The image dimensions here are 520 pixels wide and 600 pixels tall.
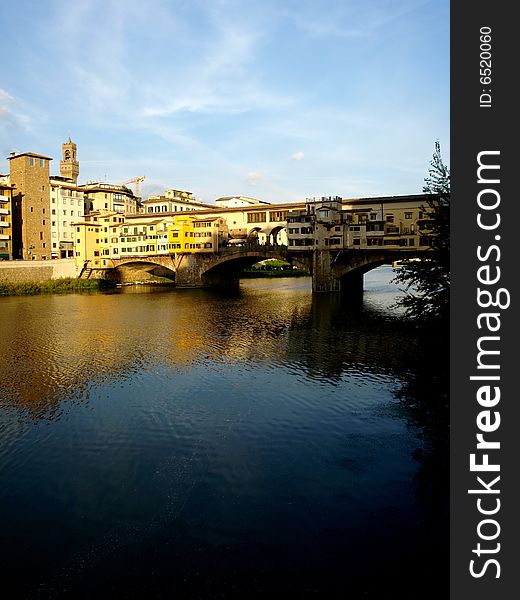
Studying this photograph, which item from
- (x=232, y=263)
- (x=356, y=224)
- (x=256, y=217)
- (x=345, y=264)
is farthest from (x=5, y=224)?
(x=356, y=224)

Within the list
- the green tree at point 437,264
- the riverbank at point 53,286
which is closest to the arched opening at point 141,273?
the riverbank at point 53,286

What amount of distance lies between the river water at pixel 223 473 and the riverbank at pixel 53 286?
3834 cm

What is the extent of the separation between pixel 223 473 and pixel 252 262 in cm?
6011

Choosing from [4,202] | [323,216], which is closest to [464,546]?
[323,216]

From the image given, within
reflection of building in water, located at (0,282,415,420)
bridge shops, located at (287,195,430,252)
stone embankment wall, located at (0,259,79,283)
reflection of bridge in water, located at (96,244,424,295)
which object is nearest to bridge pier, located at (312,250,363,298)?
reflection of bridge in water, located at (96,244,424,295)

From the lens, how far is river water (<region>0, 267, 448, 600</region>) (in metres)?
9.73

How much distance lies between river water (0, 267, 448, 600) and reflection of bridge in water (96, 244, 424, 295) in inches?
1224

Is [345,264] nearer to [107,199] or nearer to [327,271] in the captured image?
[327,271]

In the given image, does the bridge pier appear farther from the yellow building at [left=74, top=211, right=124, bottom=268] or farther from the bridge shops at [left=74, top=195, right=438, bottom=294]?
the yellow building at [left=74, top=211, right=124, bottom=268]

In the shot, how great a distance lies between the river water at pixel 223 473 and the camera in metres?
9.73

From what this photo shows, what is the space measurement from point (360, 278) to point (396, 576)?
6350cm

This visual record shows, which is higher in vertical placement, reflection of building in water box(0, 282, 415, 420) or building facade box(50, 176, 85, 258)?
building facade box(50, 176, 85, 258)

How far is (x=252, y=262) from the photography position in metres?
72.9

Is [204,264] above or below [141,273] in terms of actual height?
above
